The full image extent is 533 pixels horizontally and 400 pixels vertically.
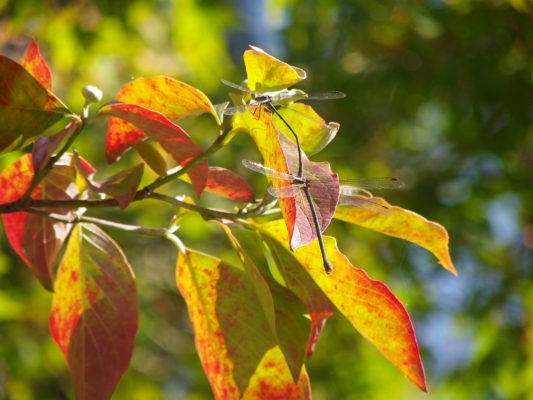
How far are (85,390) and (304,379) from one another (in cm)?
25

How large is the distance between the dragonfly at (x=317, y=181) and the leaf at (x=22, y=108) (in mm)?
211

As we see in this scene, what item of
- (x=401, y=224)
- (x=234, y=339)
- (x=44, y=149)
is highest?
(x=44, y=149)

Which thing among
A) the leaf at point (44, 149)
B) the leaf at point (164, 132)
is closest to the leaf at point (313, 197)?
the leaf at point (164, 132)

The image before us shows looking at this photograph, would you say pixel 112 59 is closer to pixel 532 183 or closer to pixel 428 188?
pixel 428 188

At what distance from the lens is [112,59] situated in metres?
3.53

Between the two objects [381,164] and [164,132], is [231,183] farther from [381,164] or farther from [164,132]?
[381,164]

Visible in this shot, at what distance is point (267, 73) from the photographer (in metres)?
0.65

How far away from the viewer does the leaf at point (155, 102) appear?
2.35 feet

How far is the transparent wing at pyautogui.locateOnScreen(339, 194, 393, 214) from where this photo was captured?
0.73 m

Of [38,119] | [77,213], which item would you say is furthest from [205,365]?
[38,119]

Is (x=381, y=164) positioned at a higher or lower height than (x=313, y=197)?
lower

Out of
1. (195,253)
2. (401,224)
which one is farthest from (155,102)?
(401,224)

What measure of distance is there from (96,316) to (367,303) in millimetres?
315

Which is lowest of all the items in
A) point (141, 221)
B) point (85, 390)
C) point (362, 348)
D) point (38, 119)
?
point (362, 348)
